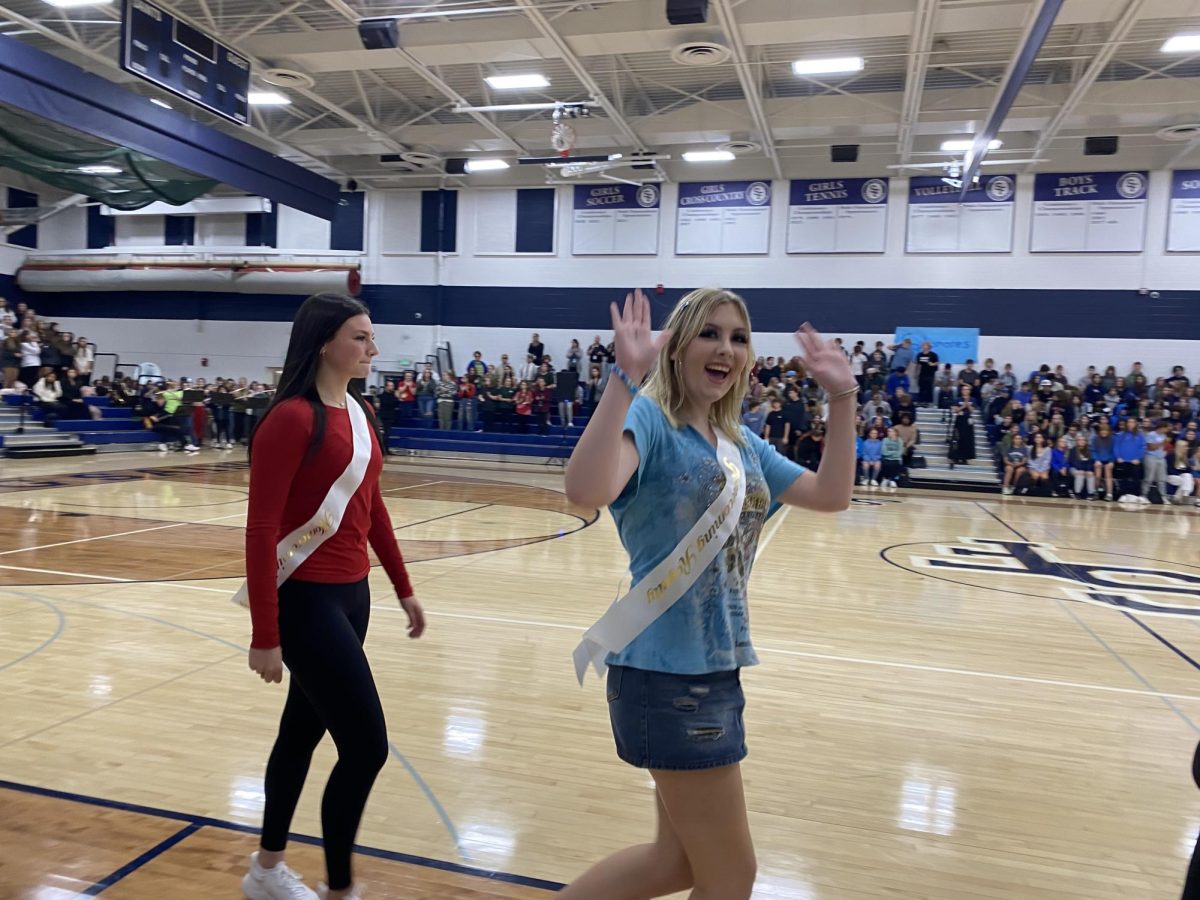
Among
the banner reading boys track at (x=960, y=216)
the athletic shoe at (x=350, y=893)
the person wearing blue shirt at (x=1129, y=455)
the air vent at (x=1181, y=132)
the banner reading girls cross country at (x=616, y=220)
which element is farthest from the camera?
the banner reading girls cross country at (x=616, y=220)

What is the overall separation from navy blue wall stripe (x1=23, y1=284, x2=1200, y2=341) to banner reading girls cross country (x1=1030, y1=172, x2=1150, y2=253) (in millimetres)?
1013

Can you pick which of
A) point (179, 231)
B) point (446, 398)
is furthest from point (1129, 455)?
point (179, 231)

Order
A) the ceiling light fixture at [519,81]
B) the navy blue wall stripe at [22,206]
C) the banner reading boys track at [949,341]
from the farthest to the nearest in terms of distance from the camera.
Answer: the navy blue wall stripe at [22,206] < the banner reading boys track at [949,341] < the ceiling light fixture at [519,81]

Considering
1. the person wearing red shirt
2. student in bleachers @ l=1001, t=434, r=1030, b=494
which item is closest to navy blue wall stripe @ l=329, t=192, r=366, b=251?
student in bleachers @ l=1001, t=434, r=1030, b=494

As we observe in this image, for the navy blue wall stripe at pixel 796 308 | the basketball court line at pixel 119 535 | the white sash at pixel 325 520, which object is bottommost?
the basketball court line at pixel 119 535

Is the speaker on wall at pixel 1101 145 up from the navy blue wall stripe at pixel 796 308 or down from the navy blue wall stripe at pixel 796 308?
up

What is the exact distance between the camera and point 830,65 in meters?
13.4

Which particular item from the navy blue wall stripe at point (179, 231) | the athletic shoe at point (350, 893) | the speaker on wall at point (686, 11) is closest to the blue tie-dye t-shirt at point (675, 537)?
the athletic shoe at point (350, 893)

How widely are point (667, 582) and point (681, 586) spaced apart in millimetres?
27

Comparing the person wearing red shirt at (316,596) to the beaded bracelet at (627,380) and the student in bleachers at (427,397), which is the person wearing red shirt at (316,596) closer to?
the beaded bracelet at (627,380)

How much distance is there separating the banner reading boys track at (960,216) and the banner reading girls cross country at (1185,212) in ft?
9.97

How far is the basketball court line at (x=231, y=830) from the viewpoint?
92.4 inches

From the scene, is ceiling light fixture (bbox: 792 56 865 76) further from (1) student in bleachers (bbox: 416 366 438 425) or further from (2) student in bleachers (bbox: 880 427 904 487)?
(1) student in bleachers (bbox: 416 366 438 425)

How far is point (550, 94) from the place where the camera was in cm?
1589
